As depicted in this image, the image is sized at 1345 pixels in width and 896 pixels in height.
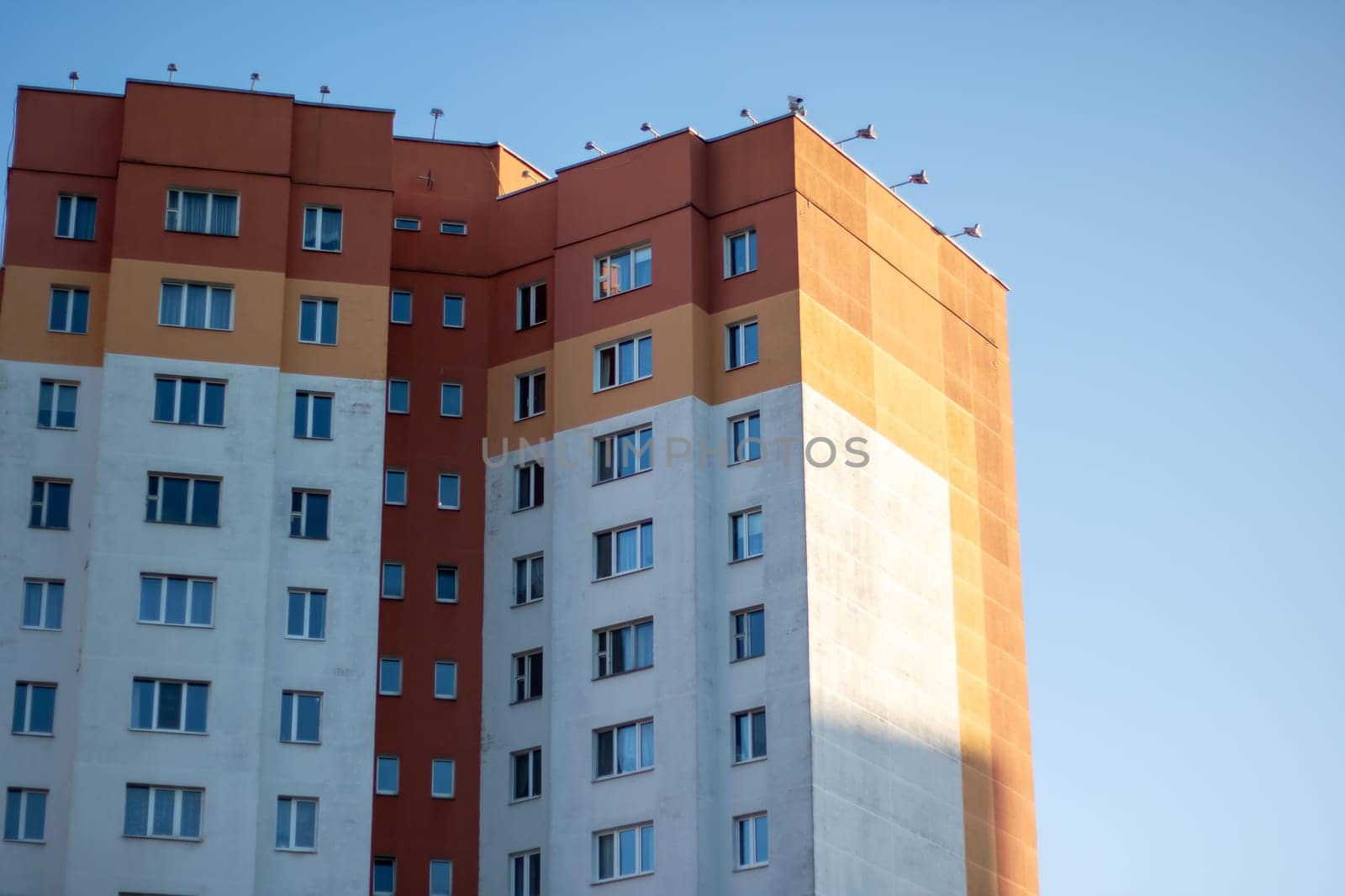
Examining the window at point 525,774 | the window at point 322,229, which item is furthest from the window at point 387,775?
the window at point 322,229

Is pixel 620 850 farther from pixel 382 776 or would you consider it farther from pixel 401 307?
pixel 401 307

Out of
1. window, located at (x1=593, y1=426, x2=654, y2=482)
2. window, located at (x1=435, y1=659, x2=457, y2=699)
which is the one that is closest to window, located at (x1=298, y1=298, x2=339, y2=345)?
window, located at (x1=593, y1=426, x2=654, y2=482)

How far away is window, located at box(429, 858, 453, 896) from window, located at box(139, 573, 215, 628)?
10.4m

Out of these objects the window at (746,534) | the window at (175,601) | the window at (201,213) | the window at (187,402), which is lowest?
the window at (175,601)

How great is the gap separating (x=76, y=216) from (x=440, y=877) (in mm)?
24311

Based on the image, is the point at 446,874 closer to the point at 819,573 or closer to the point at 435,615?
the point at 435,615

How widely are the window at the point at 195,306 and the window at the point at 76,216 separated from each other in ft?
12.4

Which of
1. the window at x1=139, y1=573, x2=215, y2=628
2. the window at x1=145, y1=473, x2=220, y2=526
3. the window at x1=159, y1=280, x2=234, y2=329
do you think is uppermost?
the window at x1=159, y1=280, x2=234, y2=329

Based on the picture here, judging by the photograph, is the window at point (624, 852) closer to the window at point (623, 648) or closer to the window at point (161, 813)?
the window at point (623, 648)

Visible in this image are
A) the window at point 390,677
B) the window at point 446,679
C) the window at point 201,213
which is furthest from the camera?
the window at point 446,679

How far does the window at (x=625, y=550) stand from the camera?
75.8 m

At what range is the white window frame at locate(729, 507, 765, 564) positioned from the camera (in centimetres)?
7462

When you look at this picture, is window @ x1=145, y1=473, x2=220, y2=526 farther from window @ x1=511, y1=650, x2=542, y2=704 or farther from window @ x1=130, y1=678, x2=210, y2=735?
window @ x1=511, y1=650, x2=542, y2=704

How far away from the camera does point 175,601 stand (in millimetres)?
74000
